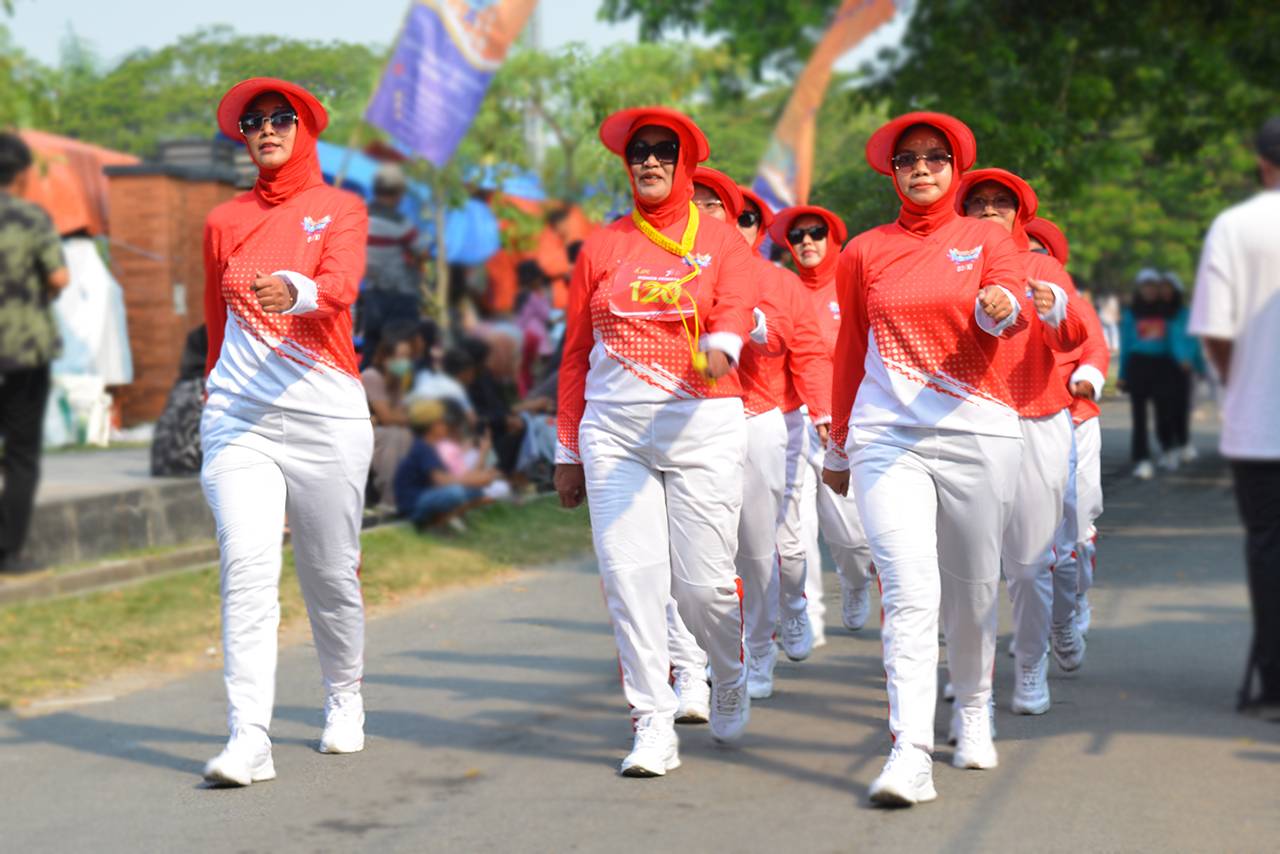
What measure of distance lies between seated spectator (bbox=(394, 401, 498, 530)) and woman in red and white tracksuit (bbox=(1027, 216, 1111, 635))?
A: 585 cm

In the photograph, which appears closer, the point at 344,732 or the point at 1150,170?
the point at 344,732

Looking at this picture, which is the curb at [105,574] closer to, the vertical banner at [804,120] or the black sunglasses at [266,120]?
the vertical banner at [804,120]

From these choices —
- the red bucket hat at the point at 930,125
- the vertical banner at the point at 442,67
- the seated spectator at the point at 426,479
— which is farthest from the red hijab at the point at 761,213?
the seated spectator at the point at 426,479

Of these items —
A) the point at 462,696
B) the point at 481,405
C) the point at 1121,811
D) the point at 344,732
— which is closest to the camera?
the point at 1121,811

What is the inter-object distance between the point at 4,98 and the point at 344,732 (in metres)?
5.15

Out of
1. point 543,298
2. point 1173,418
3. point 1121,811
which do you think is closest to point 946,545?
point 1121,811

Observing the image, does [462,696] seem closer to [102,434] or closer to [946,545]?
[946,545]

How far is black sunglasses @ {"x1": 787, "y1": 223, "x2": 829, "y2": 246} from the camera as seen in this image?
9.29 metres

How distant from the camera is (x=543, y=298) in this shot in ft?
57.0

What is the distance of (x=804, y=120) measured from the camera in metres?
14.0

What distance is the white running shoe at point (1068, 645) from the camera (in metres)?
8.16

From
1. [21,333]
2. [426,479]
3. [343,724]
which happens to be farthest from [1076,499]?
[426,479]

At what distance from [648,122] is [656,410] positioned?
959mm

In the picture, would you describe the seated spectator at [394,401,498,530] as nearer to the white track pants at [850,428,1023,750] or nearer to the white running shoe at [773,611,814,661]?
the white running shoe at [773,611,814,661]
